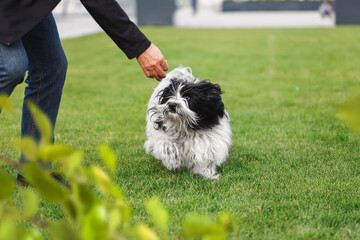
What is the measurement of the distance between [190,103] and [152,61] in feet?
1.74

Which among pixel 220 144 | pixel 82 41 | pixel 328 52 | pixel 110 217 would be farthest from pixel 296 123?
pixel 82 41

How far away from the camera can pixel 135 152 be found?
4.24 meters

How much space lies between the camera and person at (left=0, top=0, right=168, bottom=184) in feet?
8.70

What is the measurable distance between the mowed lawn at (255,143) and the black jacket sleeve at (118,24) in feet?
3.40

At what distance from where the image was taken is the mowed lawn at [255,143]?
2.82 meters

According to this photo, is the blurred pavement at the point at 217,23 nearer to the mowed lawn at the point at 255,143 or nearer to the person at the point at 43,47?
the mowed lawn at the point at 255,143

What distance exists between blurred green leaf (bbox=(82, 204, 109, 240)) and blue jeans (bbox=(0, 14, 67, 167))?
195 centimetres

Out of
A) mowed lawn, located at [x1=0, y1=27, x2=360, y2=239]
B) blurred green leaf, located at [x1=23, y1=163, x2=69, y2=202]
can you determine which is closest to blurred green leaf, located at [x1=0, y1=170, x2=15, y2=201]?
blurred green leaf, located at [x1=23, y1=163, x2=69, y2=202]

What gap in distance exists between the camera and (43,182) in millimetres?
933

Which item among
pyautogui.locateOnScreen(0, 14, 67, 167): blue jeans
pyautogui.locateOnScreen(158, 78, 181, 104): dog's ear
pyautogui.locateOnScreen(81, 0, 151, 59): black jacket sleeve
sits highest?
pyautogui.locateOnScreen(81, 0, 151, 59): black jacket sleeve

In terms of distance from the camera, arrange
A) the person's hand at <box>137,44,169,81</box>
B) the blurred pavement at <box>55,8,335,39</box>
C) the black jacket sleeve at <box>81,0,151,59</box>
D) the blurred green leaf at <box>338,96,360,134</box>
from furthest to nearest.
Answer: the blurred pavement at <box>55,8,335,39</box> < the person's hand at <box>137,44,169,81</box> < the black jacket sleeve at <box>81,0,151,59</box> < the blurred green leaf at <box>338,96,360,134</box>

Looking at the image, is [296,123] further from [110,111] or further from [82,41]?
[82,41]

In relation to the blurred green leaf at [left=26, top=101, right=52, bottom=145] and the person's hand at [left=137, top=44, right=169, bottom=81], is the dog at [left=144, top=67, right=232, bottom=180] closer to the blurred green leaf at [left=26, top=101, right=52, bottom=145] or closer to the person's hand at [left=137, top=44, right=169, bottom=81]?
the person's hand at [left=137, top=44, right=169, bottom=81]

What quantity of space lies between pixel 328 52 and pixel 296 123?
7.36 meters
